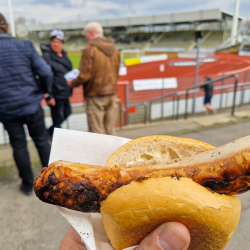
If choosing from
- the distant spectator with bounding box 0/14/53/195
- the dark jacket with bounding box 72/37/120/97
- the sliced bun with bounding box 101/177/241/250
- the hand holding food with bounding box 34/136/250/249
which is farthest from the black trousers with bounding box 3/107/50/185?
the sliced bun with bounding box 101/177/241/250

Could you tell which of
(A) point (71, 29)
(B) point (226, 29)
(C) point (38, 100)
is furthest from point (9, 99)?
(A) point (71, 29)


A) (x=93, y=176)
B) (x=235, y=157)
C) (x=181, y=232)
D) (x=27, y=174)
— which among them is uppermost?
(x=235, y=157)

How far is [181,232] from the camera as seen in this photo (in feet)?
3.74

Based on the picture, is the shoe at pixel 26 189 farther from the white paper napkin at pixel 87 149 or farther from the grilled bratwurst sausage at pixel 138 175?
the grilled bratwurst sausage at pixel 138 175

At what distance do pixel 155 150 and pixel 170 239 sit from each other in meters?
0.50

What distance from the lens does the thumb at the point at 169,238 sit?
113cm

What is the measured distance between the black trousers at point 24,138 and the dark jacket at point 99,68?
47.0 inches

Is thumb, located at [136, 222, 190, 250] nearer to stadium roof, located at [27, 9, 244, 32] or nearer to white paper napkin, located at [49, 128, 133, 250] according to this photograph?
white paper napkin, located at [49, 128, 133, 250]

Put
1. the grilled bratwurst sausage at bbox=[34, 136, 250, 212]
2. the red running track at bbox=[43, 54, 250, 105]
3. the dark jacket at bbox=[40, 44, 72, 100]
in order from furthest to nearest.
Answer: the red running track at bbox=[43, 54, 250, 105], the dark jacket at bbox=[40, 44, 72, 100], the grilled bratwurst sausage at bbox=[34, 136, 250, 212]

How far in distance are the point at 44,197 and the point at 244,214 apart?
2.21 m

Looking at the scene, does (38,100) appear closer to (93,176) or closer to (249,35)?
(93,176)

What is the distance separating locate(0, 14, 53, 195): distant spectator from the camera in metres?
2.49

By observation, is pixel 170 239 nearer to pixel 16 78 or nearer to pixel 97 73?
pixel 16 78

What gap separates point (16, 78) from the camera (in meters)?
2.55
